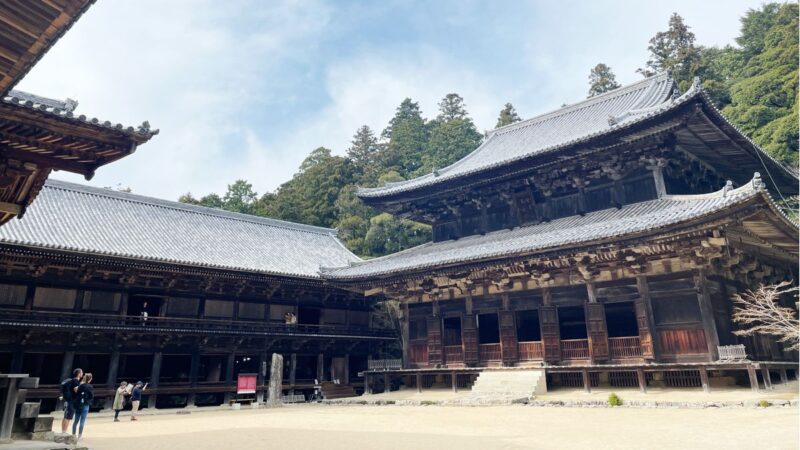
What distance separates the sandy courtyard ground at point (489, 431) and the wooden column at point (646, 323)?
349 cm

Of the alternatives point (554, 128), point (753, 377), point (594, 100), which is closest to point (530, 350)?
point (753, 377)

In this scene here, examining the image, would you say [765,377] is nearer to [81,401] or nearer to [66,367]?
[81,401]

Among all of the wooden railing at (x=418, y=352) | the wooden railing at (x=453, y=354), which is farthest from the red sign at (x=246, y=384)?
the wooden railing at (x=453, y=354)

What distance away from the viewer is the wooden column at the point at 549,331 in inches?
754

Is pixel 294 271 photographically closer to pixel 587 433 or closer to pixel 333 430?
pixel 333 430

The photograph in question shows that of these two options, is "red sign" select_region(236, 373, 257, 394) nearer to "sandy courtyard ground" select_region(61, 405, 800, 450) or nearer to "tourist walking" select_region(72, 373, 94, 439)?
"sandy courtyard ground" select_region(61, 405, 800, 450)

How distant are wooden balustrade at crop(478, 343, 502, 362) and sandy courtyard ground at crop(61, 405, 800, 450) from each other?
207 inches

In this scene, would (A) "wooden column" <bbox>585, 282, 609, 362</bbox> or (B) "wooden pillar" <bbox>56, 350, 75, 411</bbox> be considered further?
(B) "wooden pillar" <bbox>56, 350, 75, 411</bbox>

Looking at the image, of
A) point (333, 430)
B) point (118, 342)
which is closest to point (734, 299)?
point (333, 430)

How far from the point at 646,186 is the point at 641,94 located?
6.84 metres

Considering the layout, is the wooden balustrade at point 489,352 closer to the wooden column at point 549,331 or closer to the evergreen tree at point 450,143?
the wooden column at point 549,331

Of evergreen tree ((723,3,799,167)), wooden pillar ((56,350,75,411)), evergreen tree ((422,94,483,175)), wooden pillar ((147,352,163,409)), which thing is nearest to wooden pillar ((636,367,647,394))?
wooden pillar ((147,352,163,409))

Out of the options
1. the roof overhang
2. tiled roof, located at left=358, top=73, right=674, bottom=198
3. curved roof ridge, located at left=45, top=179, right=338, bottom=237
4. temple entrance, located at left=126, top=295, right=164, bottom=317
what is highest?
tiled roof, located at left=358, top=73, right=674, bottom=198

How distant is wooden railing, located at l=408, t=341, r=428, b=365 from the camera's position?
2321cm
